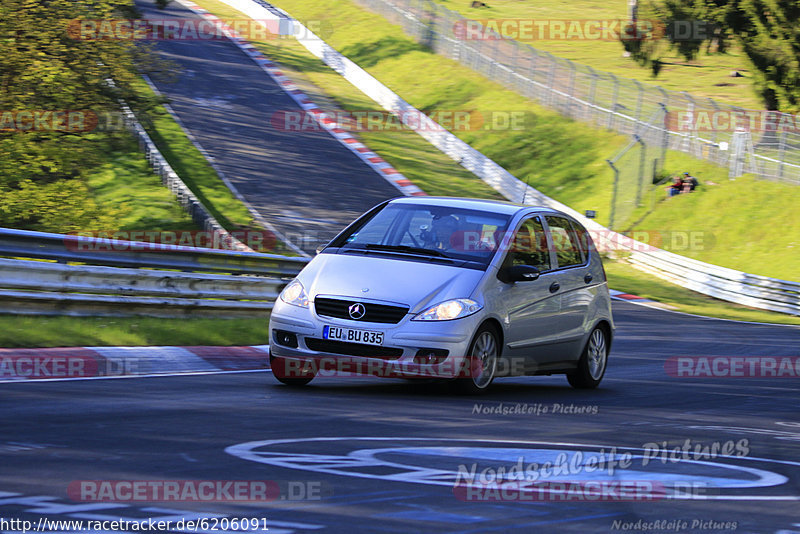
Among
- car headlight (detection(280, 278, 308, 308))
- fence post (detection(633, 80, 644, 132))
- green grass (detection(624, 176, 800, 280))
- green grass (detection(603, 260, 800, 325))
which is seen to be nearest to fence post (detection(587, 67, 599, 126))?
fence post (detection(633, 80, 644, 132))

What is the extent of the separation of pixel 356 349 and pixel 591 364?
10.7 ft

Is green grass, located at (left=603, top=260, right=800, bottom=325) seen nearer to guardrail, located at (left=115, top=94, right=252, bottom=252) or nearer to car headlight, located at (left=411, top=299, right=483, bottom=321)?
guardrail, located at (left=115, top=94, right=252, bottom=252)

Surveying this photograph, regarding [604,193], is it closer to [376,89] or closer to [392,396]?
[376,89]

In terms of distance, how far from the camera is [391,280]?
909cm

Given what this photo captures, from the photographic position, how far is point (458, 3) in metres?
79.1

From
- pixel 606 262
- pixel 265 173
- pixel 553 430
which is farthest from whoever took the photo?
pixel 265 173

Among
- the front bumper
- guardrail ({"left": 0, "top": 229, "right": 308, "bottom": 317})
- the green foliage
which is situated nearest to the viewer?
the front bumper

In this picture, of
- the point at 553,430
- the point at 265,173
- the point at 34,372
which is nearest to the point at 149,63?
the point at 265,173

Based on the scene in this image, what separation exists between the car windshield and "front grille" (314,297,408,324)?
2.91ft

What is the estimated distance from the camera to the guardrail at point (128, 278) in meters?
10.6

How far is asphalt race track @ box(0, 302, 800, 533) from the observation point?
4672 mm

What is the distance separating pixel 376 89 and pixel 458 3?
115 ft

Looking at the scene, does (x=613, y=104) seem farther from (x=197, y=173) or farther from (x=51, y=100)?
(x=51, y=100)

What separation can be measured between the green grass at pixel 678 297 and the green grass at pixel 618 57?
11.7 meters
